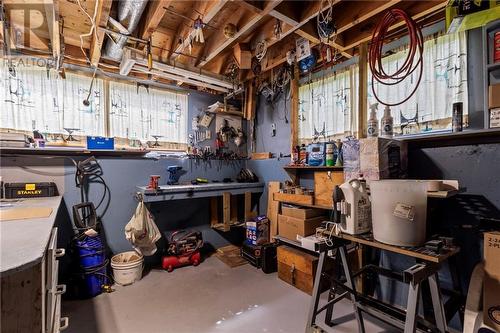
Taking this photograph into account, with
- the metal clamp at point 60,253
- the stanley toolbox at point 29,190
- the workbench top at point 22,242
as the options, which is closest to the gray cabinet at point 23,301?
the workbench top at point 22,242

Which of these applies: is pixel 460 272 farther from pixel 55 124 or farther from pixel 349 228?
pixel 55 124

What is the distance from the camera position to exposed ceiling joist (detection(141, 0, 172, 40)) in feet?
6.11

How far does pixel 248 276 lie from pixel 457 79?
2.67 m

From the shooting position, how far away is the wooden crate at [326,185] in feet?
7.07

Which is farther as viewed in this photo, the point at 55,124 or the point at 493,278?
the point at 55,124

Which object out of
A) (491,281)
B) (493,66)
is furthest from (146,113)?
(491,281)

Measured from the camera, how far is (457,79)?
177 centimetres

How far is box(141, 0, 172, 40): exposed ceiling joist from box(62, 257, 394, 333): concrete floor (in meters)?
2.54

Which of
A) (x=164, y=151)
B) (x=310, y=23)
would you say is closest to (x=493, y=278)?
(x=310, y=23)

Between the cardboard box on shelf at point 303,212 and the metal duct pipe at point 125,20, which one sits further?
the cardboard box on shelf at point 303,212

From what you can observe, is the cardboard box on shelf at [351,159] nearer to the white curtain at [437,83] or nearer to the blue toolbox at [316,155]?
the blue toolbox at [316,155]

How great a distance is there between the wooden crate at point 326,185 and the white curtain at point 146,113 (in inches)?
82.8

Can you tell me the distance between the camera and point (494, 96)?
137 cm

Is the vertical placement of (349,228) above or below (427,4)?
below
